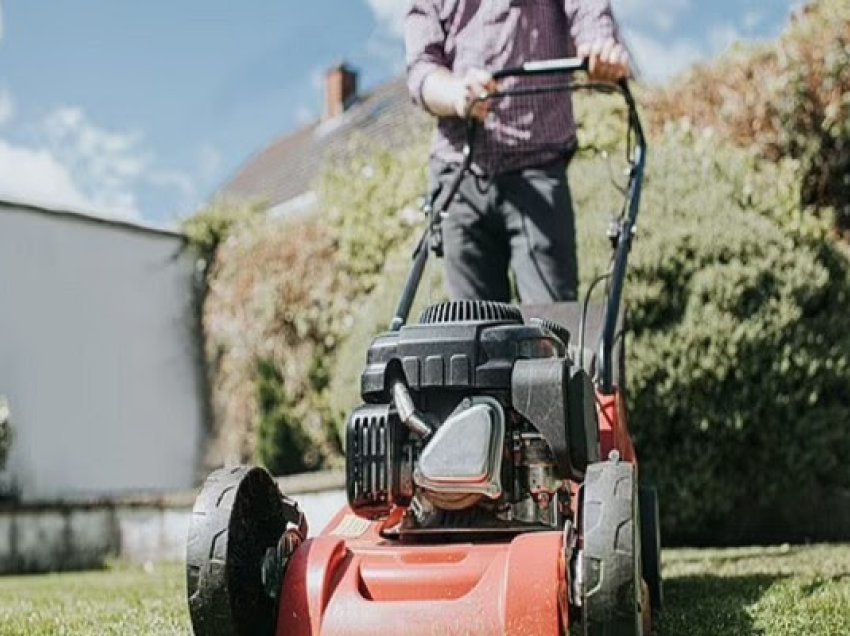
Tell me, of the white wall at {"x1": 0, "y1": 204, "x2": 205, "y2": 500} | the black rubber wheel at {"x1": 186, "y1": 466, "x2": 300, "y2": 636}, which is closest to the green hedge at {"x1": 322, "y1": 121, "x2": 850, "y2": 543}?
the black rubber wheel at {"x1": 186, "y1": 466, "x2": 300, "y2": 636}

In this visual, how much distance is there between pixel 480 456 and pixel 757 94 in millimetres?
5303

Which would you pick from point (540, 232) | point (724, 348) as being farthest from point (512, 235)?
point (724, 348)

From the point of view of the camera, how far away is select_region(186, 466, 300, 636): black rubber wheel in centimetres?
230

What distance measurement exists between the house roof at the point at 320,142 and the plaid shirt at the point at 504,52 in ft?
27.7

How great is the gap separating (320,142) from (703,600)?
13004 mm

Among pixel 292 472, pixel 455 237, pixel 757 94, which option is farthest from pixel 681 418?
pixel 292 472

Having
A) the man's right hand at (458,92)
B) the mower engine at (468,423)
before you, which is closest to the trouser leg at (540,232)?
the man's right hand at (458,92)

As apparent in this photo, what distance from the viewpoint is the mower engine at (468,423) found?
234 centimetres

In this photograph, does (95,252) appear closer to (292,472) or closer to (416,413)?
(292,472)

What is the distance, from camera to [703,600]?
347 cm

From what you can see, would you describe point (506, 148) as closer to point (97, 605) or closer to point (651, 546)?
point (651, 546)

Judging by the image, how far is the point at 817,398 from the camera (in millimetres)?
5309

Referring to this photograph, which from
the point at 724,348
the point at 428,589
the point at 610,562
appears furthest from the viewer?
the point at 724,348

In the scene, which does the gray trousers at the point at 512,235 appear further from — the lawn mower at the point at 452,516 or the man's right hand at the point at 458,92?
the lawn mower at the point at 452,516
